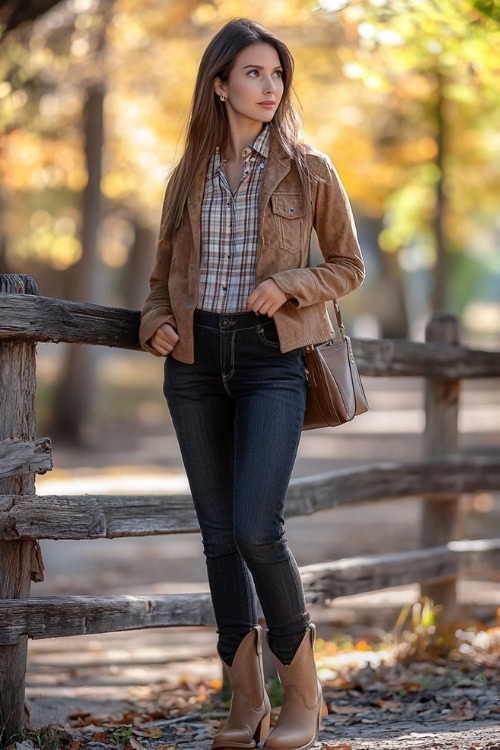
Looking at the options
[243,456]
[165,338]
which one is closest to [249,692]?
[243,456]

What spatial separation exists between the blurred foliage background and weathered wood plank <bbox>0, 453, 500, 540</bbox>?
260 centimetres

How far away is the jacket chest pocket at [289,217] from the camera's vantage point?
11.5ft

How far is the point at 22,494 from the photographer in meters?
3.70

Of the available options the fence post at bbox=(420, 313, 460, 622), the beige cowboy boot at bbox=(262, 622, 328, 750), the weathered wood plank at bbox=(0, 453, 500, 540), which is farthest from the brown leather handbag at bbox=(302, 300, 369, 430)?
the fence post at bbox=(420, 313, 460, 622)

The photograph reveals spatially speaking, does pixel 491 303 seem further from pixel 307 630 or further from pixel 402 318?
pixel 307 630

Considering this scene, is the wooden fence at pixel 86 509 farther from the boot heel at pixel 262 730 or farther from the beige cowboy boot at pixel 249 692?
the boot heel at pixel 262 730

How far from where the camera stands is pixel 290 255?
352cm

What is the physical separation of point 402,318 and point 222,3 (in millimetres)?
18775

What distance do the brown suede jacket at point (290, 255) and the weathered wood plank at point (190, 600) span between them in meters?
1.00

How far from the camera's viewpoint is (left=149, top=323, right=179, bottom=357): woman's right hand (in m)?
3.57

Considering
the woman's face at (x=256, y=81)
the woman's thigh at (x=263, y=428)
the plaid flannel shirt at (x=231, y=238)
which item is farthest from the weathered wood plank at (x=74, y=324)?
the woman's face at (x=256, y=81)

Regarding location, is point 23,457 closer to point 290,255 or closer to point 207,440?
point 207,440

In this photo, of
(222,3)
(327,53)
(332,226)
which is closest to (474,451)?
(327,53)

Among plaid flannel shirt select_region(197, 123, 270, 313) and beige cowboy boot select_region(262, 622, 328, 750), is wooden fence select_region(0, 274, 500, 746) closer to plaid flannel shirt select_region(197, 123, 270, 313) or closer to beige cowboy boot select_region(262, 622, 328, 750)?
plaid flannel shirt select_region(197, 123, 270, 313)
